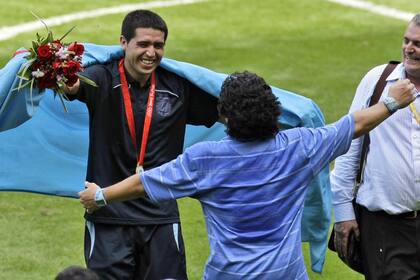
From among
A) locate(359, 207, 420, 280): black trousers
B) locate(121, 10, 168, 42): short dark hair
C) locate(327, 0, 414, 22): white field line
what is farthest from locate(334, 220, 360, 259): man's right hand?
locate(327, 0, 414, 22): white field line

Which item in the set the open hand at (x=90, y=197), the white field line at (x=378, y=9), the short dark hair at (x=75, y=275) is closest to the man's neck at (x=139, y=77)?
the open hand at (x=90, y=197)

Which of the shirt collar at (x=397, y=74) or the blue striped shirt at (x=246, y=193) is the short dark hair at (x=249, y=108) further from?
the shirt collar at (x=397, y=74)

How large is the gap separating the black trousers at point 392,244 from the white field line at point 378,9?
12.4 m

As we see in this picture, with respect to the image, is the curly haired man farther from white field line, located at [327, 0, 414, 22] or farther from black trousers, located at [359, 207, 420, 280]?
white field line, located at [327, 0, 414, 22]

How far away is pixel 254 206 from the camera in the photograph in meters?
6.57

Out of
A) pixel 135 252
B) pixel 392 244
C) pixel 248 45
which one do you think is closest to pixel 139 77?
pixel 135 252

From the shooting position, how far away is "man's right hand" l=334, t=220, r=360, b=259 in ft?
26.4

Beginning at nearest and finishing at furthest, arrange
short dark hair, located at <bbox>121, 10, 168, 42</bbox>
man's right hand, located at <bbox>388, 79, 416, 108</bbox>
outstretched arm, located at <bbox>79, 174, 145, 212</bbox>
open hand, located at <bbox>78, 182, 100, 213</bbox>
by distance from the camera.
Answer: outstretched arm, located at <bbox>79, 174, 145, 212</bbox>
open hand, located at <bbox>78, 182, 100, 213</bbox>
man's right hand, located at <bbox>388, 79, 416, 108</bbox>
short dark hair, located at <bbox>121, 10, 168, 42</bbox>

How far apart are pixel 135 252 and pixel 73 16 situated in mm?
11949

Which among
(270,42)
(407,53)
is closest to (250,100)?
(407,53)

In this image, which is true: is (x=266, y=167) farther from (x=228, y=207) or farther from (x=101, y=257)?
(x=101, y=257)

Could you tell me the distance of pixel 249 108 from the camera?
654 cm

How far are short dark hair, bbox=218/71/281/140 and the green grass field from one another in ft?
15.0

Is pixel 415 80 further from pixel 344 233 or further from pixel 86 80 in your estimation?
pixel 86 80
